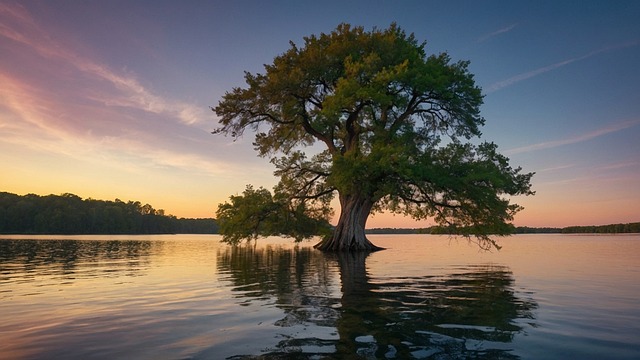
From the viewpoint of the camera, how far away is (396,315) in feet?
30.6

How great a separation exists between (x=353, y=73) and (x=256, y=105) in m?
11.8

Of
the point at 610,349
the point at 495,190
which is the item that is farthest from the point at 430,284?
the point at 495,190

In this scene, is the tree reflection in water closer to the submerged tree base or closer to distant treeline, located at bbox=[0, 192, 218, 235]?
the submerged tree base

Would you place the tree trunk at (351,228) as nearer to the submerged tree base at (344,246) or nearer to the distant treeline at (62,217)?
the submerged tree base at (344,246)

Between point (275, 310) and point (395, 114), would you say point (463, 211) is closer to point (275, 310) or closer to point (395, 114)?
point (395, 114)

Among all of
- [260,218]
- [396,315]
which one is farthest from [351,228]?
[396,315]

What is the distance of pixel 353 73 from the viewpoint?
34.6 meters

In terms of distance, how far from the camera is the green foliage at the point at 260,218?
41.7 m

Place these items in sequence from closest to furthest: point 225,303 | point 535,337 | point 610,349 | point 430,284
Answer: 1. point 610,349
2. point 535,337
3. point 225,303
4. point 430,284

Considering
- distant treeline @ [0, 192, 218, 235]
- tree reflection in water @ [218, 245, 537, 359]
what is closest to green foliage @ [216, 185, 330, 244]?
tree reflection in water @ [218, 245, 537, 359]

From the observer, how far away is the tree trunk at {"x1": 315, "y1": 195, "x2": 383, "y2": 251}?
1588 inches

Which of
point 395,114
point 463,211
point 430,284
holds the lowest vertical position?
point 430,284

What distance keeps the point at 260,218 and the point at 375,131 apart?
15425mm

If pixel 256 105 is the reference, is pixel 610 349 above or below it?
below
